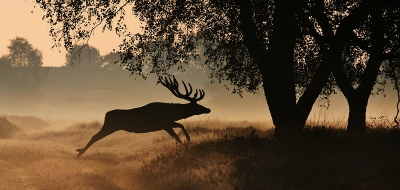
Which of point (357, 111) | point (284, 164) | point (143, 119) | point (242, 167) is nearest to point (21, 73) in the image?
point (143, 119)

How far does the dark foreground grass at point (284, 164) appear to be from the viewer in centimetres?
1069

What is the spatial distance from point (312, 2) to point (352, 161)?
486 centimetres

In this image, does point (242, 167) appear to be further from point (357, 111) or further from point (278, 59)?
point (357, 111)

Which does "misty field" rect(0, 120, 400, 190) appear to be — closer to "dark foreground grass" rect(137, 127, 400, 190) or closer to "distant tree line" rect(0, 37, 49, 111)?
"dark foreground grass" rect(137, 127, 400, 190)

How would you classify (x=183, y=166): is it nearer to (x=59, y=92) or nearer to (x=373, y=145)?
(x=373, y=145)

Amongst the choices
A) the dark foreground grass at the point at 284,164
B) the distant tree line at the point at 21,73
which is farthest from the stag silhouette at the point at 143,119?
the distant tree line at the point at 21,73

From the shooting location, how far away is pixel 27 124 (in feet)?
171

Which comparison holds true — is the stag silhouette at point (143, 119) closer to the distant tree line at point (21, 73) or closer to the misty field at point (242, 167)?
the misty field at point (242, 167)

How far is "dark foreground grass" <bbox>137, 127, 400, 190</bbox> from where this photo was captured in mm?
10688

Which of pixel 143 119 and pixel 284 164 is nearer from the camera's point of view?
pixel 284 164

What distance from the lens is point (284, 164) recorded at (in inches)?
456

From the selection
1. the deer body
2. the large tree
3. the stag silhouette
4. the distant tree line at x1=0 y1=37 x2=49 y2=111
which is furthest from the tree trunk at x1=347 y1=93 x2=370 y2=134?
the distant tree line at x1=0 y1=37 x2=49 y2=111

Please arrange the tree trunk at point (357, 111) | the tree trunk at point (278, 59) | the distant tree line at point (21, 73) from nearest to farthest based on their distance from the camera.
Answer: the tree trunk at point (278, 59)
the tree trunk at point (357, 111)
the distant tree line at point (21, 73)

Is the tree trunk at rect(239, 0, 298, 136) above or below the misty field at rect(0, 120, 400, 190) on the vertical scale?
above
